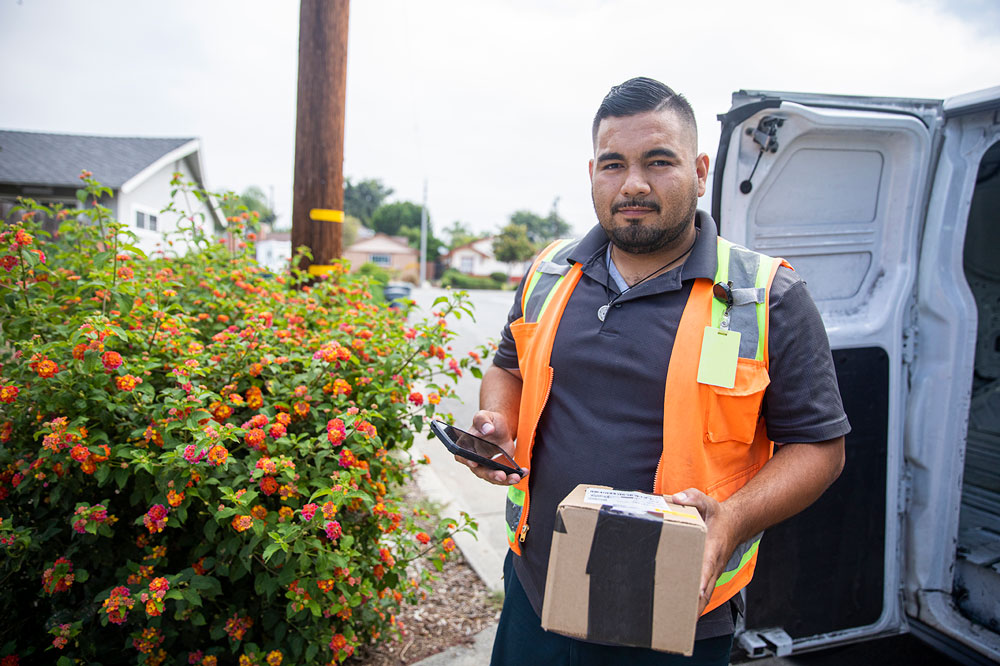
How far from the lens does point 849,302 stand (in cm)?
262

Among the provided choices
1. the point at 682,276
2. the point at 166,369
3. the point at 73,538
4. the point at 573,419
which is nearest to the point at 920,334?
the point at 682,276

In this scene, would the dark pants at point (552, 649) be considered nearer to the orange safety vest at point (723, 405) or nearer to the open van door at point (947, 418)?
the orange safety vest at point (723, 405)

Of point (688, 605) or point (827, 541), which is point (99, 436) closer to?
point (688, 605)

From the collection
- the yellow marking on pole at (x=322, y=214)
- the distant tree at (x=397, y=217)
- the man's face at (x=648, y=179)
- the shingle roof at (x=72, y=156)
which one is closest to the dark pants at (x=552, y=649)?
the man's face at (x=648, y=179)

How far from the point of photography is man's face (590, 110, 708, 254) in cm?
165

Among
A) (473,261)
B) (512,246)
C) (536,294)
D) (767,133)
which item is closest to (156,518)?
(536,294)

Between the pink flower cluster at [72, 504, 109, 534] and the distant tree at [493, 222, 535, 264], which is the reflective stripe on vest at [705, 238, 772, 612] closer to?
the pink flower cluster at [72, 504, 109, 534]

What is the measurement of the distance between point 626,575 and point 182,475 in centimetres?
137

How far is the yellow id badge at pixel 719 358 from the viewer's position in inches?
58.9

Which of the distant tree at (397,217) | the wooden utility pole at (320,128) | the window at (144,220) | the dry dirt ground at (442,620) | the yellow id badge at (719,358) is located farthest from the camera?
the distant tree at (397,217)

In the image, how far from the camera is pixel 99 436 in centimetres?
195

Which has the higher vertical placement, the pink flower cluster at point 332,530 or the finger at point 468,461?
the finger at point 468,461

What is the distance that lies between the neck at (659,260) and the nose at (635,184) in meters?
0.18

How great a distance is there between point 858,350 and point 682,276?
1.28m
